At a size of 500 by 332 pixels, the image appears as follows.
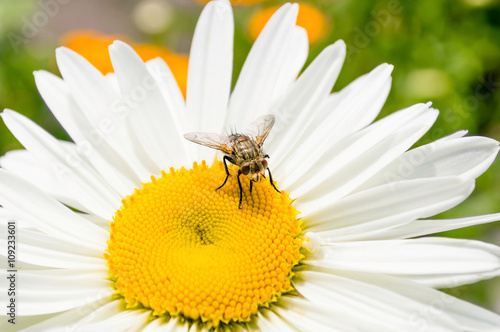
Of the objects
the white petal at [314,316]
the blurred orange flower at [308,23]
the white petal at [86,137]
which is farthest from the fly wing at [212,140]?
the blurred orange flower at [308,23]

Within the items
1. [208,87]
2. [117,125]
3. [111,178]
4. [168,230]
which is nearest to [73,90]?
[117,125]

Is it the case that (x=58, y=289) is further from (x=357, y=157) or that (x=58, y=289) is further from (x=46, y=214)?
(x=357, y=157)

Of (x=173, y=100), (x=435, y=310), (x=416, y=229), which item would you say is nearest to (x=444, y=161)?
(x=416, y=229)

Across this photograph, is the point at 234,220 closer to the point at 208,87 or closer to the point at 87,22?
the point at 208,87

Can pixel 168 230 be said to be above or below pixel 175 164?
below

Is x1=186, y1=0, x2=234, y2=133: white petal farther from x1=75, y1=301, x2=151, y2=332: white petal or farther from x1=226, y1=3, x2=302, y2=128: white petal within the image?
x1=75, y1=301, x2=151, y2=332: white petal

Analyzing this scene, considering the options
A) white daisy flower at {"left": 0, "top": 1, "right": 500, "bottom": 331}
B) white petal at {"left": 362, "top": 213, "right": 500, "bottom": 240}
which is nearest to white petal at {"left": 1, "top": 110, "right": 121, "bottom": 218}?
white daisy flower at {"left": 0, "top": 1, "right": 500, "bottom": 331}
